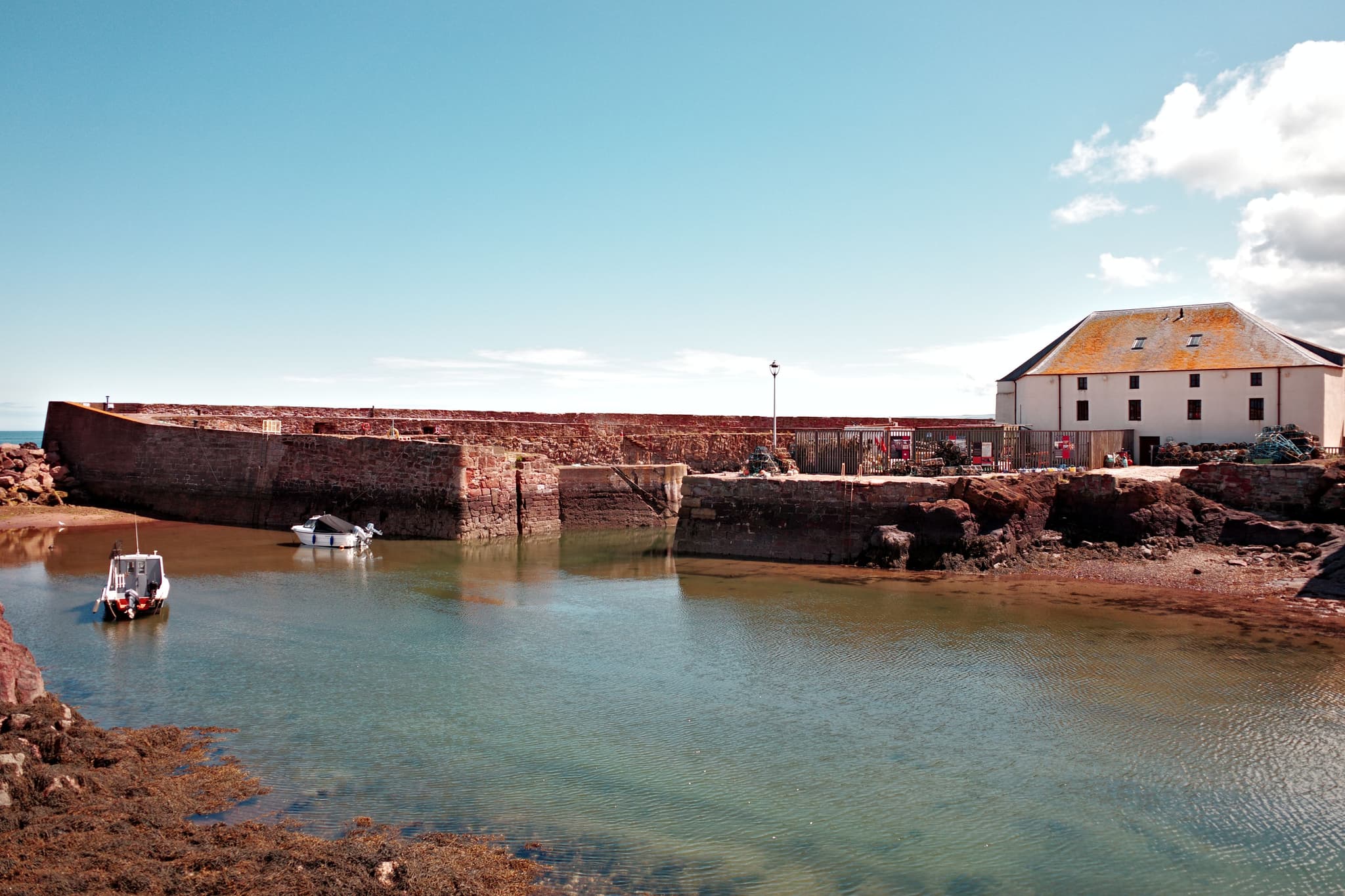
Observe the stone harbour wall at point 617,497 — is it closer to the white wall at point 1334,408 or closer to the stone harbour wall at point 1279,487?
the stone harbour wall at point 1279,487

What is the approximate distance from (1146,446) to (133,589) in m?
27.4

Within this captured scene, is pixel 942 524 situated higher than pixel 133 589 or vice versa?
pixel 942 524

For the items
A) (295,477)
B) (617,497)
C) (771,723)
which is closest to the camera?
(771,723)

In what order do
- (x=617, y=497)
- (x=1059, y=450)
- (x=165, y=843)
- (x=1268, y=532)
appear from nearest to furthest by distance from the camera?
(x=165, y=843)
(x=1268, y=532)
(x=1059, y=450)
(x=617, y=497)

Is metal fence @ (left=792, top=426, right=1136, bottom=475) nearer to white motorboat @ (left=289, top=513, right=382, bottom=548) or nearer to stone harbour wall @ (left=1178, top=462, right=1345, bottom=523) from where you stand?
stone harbour wall @ (left=1178, top=462, right=1345, bottom=523)

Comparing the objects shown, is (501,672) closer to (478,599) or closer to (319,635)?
(319,635)

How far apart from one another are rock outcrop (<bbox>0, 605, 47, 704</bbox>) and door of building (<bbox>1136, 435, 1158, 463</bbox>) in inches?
1116

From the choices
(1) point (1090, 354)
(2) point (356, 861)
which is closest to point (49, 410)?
(2) point (356, 861)

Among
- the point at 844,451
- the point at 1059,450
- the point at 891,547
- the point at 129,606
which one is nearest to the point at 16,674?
the point at 129,606

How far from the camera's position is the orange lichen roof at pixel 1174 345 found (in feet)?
88.2

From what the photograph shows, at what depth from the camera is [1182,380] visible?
27.4 metres

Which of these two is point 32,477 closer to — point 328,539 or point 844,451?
point 328,539

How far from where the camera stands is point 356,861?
6.15 m

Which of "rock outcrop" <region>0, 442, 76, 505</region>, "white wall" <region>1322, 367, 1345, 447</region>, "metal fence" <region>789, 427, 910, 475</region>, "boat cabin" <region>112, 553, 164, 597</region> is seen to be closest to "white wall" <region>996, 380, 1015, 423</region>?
"white wall" <region>1322, 367, 1345, 447</region>
